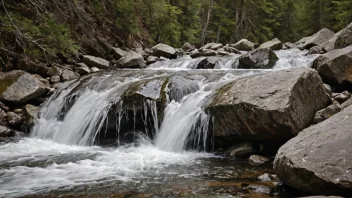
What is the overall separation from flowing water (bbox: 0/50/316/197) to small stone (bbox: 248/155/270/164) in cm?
17

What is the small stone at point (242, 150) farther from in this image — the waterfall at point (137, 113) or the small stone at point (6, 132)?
the small stone at point (6, 132)

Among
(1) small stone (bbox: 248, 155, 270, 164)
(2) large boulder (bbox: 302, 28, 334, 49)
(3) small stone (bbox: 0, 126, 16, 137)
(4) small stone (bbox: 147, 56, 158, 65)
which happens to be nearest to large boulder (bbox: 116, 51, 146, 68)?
(4) small stone (bbox: 147, 56, 158, 65)

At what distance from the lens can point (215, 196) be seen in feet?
12.5

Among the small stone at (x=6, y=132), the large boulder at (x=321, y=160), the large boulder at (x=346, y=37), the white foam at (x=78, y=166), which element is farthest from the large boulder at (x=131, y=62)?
the large boulder at (x=321, y=160)

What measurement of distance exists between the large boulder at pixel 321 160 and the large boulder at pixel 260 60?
283 inches

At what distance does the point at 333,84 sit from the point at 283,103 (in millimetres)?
2993

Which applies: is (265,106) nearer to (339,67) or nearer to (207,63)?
(339,67)

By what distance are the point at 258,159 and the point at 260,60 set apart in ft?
21.4

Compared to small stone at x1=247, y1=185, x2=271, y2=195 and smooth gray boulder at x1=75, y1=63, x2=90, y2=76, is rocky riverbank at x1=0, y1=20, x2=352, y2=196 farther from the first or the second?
small stone at x1=247, y1=185, x2=271, y2=195

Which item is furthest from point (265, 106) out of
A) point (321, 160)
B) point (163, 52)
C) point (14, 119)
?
point (163, 52)

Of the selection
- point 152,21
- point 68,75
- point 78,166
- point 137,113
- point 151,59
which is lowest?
point 78,166

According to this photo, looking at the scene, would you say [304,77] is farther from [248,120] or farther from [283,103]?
[248,120]

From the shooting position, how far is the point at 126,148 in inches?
269

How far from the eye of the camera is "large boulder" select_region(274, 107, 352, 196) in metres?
3.21
